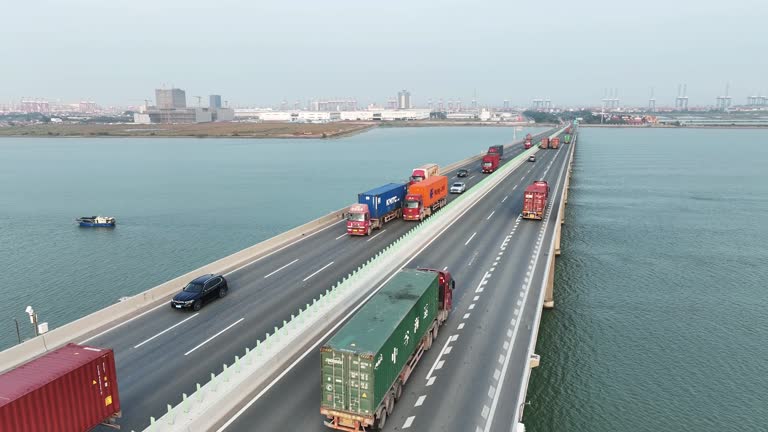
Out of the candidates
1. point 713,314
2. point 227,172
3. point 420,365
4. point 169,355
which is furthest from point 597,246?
point 227,172

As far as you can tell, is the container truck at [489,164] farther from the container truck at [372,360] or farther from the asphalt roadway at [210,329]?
the container truck at [372,360]

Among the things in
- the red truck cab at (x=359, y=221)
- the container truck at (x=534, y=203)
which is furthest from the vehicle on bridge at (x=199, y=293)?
the container truck at (x=534, y=203)

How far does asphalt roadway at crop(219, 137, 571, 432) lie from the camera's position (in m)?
19.9

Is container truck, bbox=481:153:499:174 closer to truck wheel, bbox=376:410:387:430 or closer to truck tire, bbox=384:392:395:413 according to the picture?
truck tire, bbox=384:392:395:413

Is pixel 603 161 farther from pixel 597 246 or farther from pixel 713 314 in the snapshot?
pixel 713 314

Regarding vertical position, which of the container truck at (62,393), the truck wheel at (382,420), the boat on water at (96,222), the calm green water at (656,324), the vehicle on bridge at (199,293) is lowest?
the calm green water at (656,324)

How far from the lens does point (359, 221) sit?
49.3 metres

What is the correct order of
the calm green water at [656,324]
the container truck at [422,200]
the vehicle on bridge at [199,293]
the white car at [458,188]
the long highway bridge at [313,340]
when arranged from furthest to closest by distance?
the white car at [458,188] → the container truck at [422,200] → the vehicle on bridge at [199,293] → the calm green water at [656,324] → the long highway bridge at [313,340]

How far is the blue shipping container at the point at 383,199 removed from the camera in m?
52.1

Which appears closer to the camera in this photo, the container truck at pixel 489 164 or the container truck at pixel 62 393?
the container truck at pixel 62 393

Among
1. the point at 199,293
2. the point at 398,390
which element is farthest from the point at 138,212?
the point at 398,390

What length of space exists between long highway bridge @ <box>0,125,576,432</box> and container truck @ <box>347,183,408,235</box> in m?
2.63

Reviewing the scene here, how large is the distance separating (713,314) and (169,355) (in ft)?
138

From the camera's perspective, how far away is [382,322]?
68.2ft
